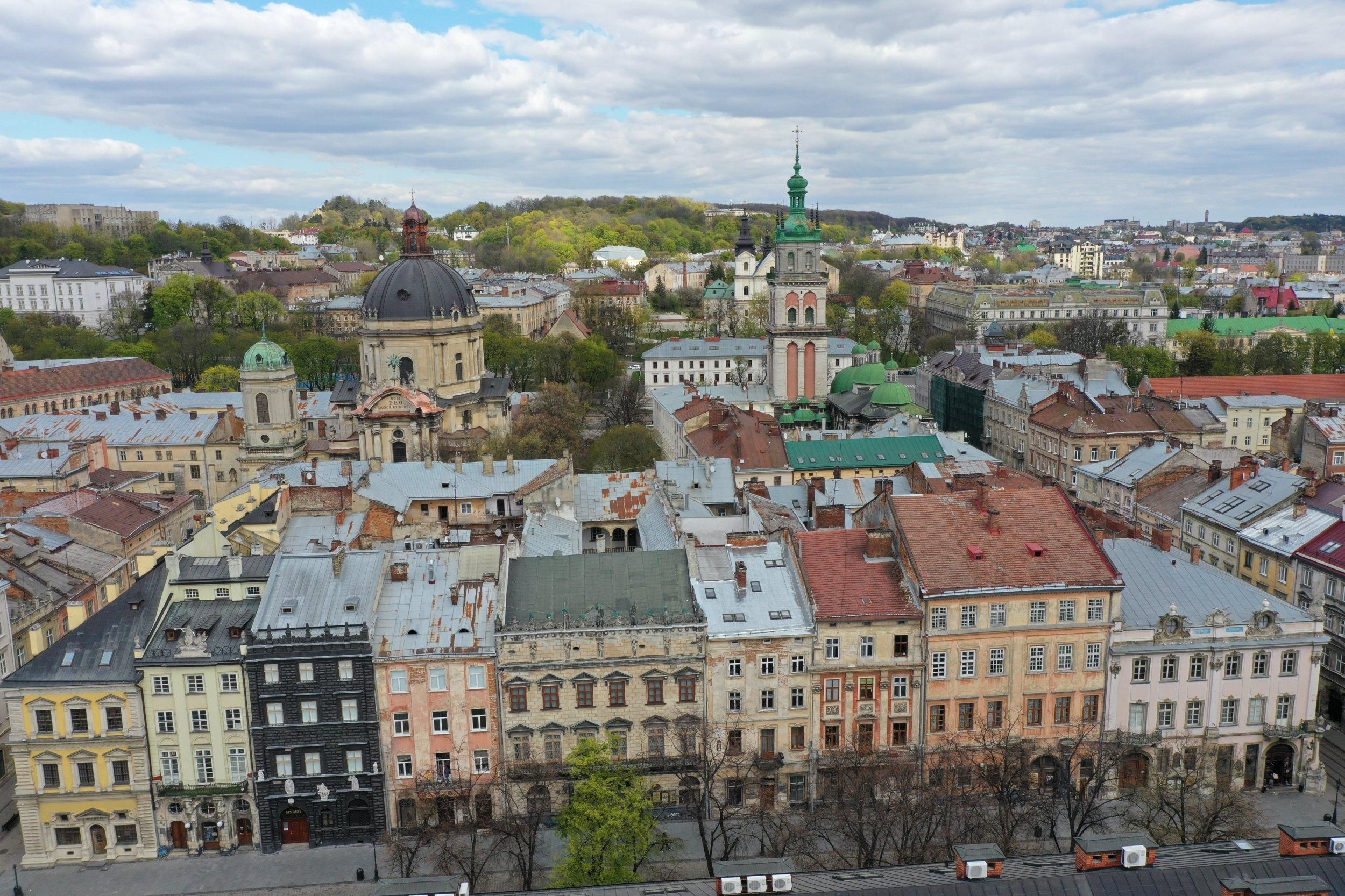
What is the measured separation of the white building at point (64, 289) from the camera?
580 ft

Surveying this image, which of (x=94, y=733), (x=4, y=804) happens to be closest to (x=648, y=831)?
(x=94, y=733)

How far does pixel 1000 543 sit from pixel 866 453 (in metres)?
36.3

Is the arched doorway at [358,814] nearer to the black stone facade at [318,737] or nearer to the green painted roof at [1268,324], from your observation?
the black stone facade at [318,737]

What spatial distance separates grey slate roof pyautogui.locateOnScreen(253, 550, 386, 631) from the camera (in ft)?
142

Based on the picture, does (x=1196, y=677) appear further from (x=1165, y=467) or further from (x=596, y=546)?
(x=596, y=546)

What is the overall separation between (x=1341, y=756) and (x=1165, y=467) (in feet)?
81.8

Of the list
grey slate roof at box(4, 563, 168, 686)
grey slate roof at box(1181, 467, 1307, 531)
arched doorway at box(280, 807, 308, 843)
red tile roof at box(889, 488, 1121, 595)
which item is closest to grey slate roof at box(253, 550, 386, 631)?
grey slate roof at box(4, 563, 168, 686)

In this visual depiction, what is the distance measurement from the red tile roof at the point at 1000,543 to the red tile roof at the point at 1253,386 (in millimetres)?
67521

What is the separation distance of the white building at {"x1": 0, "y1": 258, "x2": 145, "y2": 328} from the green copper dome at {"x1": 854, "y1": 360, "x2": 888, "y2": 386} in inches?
4652

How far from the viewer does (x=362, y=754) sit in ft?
141

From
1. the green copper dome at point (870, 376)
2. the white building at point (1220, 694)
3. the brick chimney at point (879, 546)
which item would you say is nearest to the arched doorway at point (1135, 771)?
the white building at point (1220, 694)

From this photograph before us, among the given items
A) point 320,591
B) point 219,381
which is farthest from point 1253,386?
point 219,381

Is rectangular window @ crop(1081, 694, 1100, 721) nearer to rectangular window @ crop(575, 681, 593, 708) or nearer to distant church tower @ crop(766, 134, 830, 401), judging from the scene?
rectangular window @ crop(575, 681, 593, 708)

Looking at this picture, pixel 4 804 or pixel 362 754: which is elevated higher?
pixel 362 754
